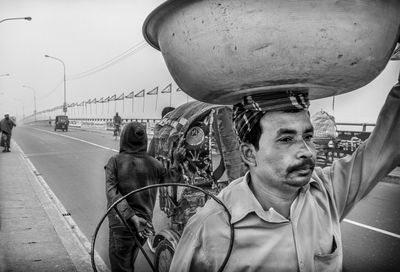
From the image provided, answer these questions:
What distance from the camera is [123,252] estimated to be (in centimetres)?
324

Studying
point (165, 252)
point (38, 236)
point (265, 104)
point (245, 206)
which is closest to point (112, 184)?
point (165, 252)

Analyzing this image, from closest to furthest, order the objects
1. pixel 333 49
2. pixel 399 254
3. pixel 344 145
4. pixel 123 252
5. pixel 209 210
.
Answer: pixel 333 49 < pixel 209 210 < pixel 123 252 < pixel 399 254 < pixel 344 145

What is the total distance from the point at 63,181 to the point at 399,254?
767cm

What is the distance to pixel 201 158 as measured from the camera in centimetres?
372

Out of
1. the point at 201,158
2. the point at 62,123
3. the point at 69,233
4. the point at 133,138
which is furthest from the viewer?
the point at 62,123

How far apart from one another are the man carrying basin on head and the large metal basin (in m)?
0.13

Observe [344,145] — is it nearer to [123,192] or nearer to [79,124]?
[123,192]

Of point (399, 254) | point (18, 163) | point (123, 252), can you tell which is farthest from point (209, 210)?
point (18, 163)

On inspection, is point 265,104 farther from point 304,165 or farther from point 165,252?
point 165,252

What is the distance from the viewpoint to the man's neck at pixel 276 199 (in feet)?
4.81

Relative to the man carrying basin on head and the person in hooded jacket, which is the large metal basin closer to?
the man carrying basin on head

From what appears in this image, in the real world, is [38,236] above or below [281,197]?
below

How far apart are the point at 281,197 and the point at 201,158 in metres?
2.27

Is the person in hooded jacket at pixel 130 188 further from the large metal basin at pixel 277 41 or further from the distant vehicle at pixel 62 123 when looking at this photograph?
the distant vehicle at pixel 62 123
